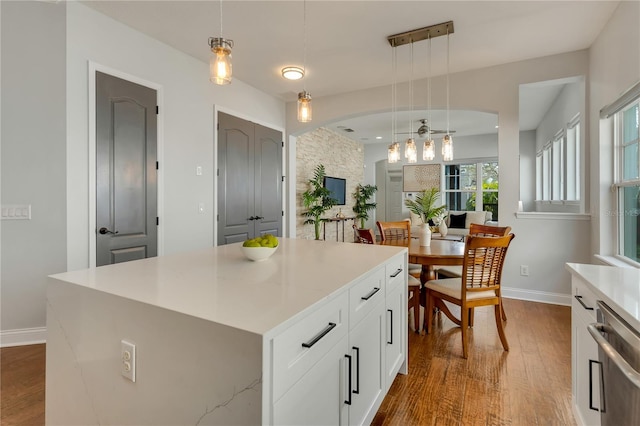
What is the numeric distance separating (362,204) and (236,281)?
7.45m

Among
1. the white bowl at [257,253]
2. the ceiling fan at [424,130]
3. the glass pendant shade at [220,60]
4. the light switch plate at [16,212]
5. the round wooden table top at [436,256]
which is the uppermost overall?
the ceiling fan at [424,130]

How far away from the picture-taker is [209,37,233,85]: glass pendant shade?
1.68 metres

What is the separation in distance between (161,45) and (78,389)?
10.8 feet

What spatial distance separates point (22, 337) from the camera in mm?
2592

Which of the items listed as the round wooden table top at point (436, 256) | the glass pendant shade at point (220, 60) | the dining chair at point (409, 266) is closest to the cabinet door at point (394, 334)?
the round wooden table top at point (436, 256)

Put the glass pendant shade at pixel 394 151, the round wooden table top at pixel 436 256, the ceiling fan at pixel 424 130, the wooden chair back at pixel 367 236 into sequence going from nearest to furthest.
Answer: the round wooden table top at pixel 436 256 → the wooden chair back at pixel 367 236 → the glass pendant shade at pixel 394 151 → the ceiling fan at pixel 424 130

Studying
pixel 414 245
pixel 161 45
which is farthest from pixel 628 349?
pixel 161 45

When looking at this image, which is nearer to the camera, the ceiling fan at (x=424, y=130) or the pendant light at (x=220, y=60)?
the pendant light at (x=220, y=60)

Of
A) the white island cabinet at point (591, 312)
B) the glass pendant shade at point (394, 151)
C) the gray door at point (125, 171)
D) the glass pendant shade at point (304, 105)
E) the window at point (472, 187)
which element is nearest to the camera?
the white island cabinet at point (591, 312)

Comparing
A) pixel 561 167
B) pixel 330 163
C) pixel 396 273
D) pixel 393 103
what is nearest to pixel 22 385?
pixel 396 273

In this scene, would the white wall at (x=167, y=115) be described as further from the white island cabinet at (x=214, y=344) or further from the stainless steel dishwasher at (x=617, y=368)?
the stainless steel dishwasher at (x=617, y=368)

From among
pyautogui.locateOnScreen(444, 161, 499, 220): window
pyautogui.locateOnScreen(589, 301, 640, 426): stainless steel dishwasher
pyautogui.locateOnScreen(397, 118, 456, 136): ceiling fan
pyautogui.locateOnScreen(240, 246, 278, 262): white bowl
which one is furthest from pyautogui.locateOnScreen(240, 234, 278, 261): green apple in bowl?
pyautogui.locateOnScreen(444, 161, 499, 220): window

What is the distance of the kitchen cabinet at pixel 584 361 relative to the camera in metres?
1.29

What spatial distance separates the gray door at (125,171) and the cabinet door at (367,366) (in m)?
2.52
